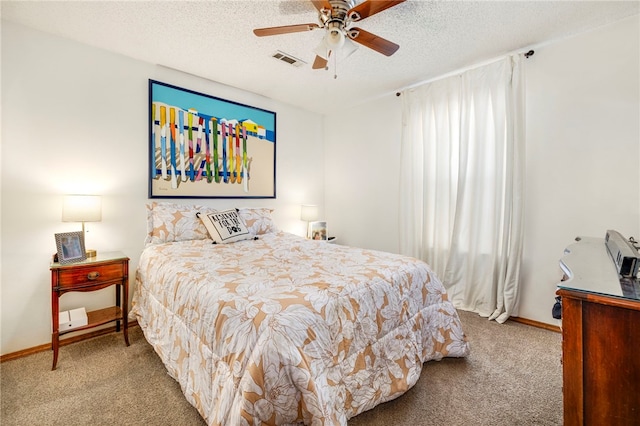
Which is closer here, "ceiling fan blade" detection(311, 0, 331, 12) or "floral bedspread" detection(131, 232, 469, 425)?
"floral bedspread" detection(131, 232, 469, 425)

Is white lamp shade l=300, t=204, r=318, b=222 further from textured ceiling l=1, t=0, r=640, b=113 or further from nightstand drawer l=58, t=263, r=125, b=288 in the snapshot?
nightstand drawer l=58, t=263, r=125, b=288

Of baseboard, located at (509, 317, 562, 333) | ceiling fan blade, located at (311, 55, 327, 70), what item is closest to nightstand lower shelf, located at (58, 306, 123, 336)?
ceiling fan blade, located at (311, 55, 327, 70)

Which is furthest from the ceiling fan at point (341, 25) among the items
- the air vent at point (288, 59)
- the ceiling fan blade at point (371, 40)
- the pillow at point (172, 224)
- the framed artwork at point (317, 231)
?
the framed artwork at point (317, 231)

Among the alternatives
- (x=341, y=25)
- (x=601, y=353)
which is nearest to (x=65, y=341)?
(x=341, y=25)

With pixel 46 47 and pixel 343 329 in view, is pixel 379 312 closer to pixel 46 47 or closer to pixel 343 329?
pixel 343 329

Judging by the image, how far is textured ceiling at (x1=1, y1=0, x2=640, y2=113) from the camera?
199 cm

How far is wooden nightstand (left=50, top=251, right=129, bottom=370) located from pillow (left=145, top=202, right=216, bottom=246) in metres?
0.35

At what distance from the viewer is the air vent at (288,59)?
2.62 meters

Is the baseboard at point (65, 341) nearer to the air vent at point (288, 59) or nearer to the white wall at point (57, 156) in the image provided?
the white wall at point (57, 156)

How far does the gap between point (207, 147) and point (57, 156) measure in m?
1.26

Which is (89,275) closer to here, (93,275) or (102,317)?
(93,275)

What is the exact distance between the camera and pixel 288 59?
272 cm

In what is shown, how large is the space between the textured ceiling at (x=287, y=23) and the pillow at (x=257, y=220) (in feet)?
4.96

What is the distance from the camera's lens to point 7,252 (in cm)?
212
